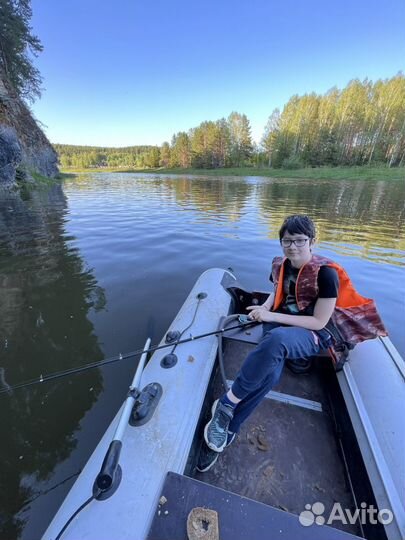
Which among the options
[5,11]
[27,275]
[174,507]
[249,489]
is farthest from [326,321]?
[5,11]

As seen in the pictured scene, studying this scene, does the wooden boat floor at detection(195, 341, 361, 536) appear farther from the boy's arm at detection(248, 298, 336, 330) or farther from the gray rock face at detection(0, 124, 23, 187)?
the gray rock face at detection(0, 124, 23, 187)

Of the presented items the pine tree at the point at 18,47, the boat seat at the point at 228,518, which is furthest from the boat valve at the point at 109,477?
the pine tree at the point at 18,47

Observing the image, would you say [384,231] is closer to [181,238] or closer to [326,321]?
[181,238]

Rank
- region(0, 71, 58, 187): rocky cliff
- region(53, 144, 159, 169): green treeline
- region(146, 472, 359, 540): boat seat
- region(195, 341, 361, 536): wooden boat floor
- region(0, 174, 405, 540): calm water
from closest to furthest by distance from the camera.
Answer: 1. region(146, 472, 359, 540): boat seat
2. region(195, 341, 361, 536): wooden boat floor
3. region(0, 174, 405, 540): calm water
4. region(0, 71, 58, 187): rocky cliff
5. region(53, 144, 159, 169): green treeline

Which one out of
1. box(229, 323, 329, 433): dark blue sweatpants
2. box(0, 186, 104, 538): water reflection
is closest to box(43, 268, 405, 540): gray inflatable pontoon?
box(229, 323, 329, 433): dark blue sweatpants

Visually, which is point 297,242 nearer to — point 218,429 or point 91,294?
point 218,429

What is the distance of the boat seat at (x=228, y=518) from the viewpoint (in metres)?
1.08

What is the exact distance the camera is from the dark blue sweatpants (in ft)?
5.34

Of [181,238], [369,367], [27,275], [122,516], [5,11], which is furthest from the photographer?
[5,11]

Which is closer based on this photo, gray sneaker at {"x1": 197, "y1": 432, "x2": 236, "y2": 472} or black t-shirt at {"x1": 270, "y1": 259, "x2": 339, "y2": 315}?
gray sneaker at {"x1": 197, "y1": 432, "x2": 236, "y2": 472}

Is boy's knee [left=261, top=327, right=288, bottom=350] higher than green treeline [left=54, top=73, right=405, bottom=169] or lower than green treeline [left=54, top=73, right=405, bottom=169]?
lower

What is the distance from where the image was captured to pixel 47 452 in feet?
6.26

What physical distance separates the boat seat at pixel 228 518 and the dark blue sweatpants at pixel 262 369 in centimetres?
52

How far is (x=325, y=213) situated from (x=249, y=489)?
11530 mm
